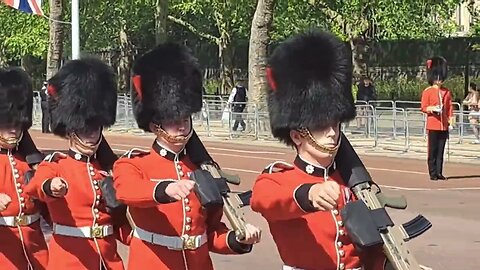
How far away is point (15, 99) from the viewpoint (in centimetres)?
657

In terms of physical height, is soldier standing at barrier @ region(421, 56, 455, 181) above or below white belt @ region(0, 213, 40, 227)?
above

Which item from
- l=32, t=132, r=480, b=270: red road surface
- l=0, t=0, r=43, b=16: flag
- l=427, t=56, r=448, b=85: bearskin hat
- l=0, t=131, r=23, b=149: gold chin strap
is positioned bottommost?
l=32, t=132, r=480, b=270: red road surface

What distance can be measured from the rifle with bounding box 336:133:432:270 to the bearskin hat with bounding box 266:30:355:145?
0.17 metres

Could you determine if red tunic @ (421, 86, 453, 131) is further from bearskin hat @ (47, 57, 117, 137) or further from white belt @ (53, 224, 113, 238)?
white belt @ (53, 224, 113, 238)

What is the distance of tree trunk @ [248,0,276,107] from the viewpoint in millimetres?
24469

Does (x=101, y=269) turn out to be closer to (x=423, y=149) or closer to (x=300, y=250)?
(x=300, y=250)

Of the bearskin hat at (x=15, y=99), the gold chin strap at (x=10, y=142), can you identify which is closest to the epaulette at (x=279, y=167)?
the gold chin strap at (x=10, y=142)

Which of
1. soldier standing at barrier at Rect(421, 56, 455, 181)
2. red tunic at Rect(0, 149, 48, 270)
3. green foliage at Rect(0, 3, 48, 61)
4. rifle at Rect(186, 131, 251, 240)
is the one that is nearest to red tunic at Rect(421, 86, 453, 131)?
soldier standing at barrier at Rect(421, 56, 455, 181)

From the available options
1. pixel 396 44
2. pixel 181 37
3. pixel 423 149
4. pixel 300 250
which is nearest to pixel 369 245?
pixel 300 250

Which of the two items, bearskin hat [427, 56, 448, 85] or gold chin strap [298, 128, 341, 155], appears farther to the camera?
bearskin hat [427, 56, 448, 85]

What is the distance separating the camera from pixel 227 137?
986 inches

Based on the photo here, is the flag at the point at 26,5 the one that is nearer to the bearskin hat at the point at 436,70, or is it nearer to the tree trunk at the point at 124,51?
the bearskin hat at the point at 436,70

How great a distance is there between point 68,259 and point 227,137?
19558mm

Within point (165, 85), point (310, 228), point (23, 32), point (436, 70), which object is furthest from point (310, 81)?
point (23, 32)
